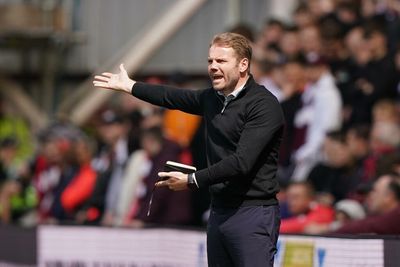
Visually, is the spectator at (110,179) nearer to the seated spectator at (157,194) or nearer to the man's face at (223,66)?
the seated spectator at (157,194)

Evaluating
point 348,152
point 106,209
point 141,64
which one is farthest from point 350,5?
point 141,64

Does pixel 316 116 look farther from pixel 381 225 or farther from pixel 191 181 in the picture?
pixel 191 181

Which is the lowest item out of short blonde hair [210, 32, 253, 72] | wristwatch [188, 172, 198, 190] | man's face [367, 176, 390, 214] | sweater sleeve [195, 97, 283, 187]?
man's face [367, 176, 390, 214]

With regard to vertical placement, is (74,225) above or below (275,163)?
below

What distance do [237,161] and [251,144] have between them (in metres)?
0.14

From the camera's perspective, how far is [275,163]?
25.4ft

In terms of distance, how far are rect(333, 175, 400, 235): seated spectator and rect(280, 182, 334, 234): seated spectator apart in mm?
685

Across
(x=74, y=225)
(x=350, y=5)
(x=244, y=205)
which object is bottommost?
(x=74, y=225)

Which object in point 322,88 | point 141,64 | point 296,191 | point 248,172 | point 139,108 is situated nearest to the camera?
point 248,172

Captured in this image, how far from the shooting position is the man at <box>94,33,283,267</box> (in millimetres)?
7500

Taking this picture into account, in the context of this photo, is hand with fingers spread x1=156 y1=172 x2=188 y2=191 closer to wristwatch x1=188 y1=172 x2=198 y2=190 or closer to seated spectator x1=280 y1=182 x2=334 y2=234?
wristwatch x1=188 y1=172 x2=198 y2=190

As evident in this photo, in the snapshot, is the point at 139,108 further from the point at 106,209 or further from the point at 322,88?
the point at 322,88

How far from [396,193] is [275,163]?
2739mm

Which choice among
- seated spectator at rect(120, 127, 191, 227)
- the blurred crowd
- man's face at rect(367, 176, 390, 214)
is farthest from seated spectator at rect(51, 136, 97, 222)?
man's face at rect(367, 176, 390, 214)
